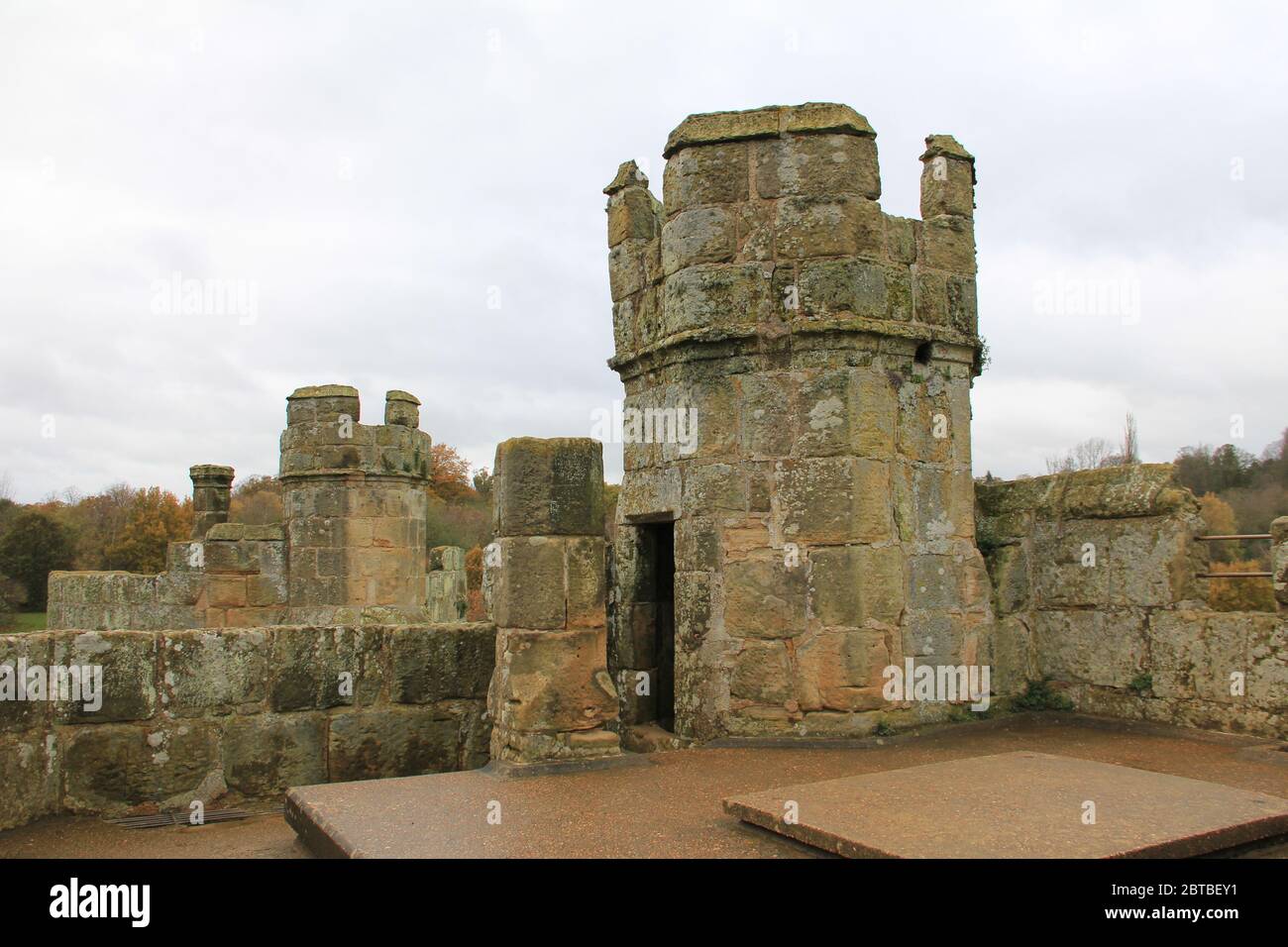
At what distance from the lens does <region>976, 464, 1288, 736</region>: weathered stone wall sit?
241 inches

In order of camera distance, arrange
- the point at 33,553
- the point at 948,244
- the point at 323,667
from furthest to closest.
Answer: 1. the point at 33,553
2. the point at 948,244
3. the point at 323,667

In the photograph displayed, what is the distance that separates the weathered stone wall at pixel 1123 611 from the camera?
6.13 meters

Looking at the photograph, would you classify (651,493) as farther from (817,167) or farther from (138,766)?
(138,766)

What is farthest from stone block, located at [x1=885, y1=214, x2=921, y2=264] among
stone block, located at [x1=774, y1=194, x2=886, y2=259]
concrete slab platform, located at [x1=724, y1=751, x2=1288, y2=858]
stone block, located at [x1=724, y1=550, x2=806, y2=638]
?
concrete slab platform, located at [x1=724, y1=751, x2=1288, y2=858]

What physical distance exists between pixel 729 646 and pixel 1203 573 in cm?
291

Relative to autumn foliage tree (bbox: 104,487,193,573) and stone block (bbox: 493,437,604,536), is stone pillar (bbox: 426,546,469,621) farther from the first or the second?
autumn foliage tree (bbox: 104,487,193,573)

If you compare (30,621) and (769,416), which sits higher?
(769,416)

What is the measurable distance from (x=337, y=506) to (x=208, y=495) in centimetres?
286

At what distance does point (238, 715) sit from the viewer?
5.73 meters

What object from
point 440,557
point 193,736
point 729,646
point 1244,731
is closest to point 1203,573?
point 1244,731

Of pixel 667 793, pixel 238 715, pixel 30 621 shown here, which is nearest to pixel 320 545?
pixel 238 715

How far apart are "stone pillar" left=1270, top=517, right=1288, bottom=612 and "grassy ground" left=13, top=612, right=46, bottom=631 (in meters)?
21.8

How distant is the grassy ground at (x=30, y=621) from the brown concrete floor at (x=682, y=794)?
734 inches

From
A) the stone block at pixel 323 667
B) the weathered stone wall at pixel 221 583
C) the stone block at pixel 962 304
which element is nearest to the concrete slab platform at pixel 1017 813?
the stone block at pixel 323 667
